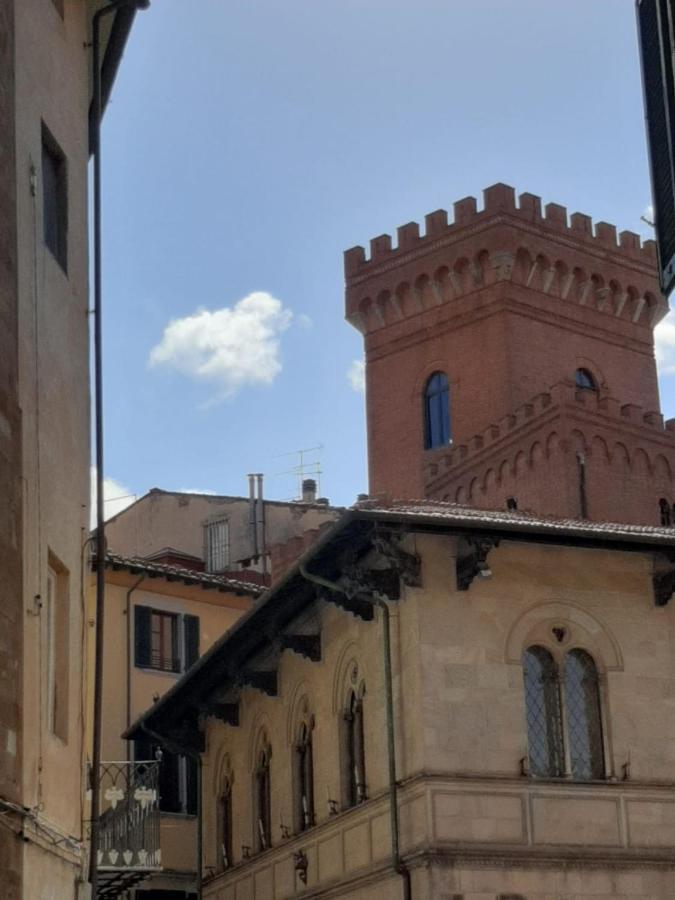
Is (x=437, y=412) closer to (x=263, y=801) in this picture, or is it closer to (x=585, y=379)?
(x=585, y=379)

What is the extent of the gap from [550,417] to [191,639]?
40.3 feet

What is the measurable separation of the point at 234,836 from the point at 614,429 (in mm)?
18673

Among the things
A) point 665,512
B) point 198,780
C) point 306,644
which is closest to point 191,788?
point 198,780

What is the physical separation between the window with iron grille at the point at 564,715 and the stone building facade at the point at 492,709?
23 mm

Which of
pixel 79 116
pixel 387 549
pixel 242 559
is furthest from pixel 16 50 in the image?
pixel 242 559

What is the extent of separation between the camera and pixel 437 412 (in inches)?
1841

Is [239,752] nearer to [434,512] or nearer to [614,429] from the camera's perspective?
[434,512]

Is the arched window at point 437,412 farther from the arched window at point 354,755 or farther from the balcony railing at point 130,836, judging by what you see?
the arched window at point 354,755

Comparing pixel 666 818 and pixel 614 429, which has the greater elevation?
pixel 614 429

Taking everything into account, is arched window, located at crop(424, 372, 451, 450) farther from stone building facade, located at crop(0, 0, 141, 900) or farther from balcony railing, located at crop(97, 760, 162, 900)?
stone building facade, located at crop(0, 0, 141, 900)

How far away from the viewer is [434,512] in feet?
66.8

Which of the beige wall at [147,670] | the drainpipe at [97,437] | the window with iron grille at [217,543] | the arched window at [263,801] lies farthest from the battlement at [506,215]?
the drainpipe at [97,437]

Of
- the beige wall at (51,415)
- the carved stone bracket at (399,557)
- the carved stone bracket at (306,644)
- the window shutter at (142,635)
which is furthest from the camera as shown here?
the window shutter at (142,635)

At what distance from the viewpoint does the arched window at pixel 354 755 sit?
2138 centimetres
